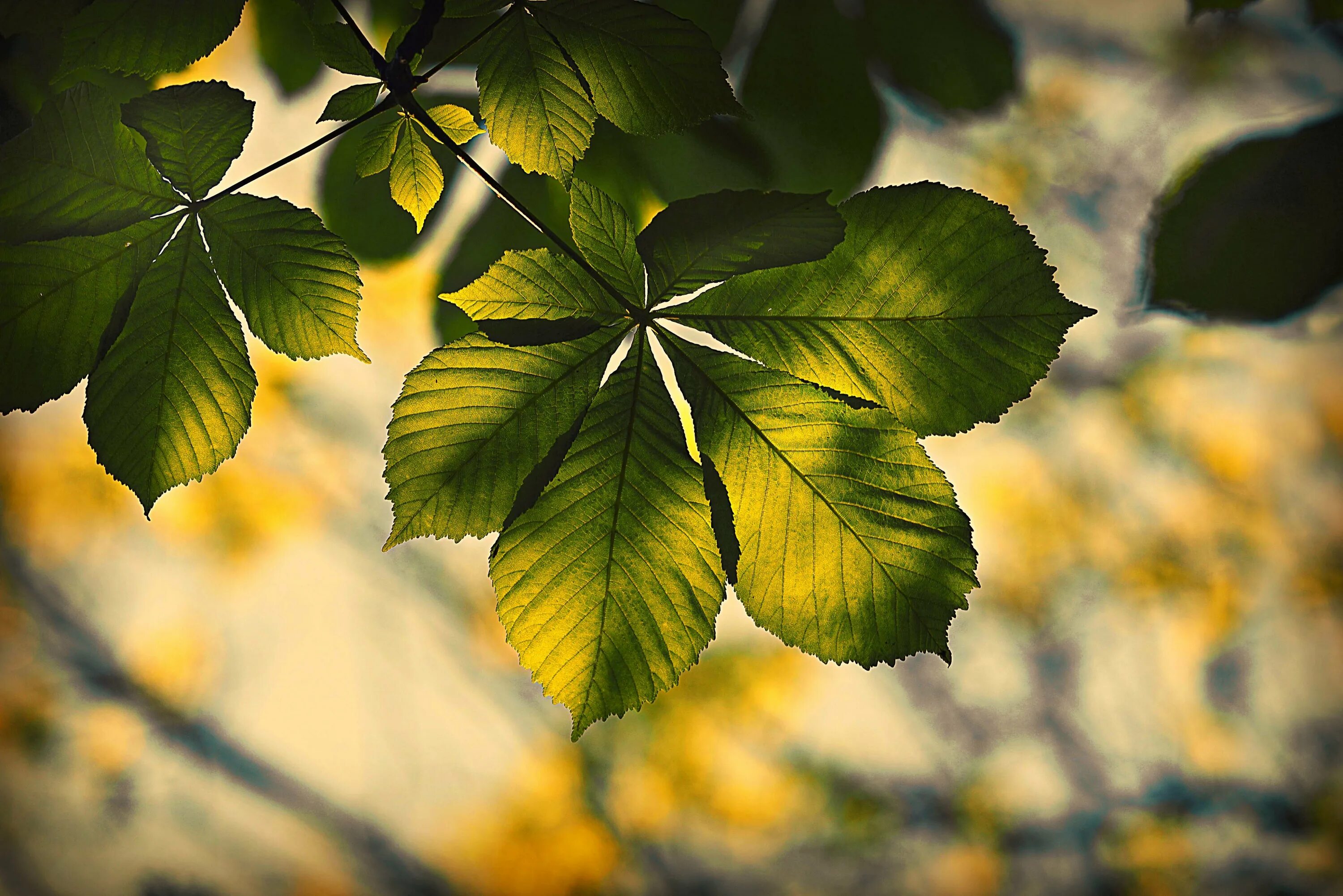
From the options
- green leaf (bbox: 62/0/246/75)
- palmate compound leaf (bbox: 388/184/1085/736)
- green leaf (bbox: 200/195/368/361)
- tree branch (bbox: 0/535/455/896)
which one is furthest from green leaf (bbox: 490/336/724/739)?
tree branch (bbox: 0/535/455/896)

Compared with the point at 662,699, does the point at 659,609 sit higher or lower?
lower

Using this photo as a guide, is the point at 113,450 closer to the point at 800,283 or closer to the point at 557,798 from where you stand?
the point at 800,283

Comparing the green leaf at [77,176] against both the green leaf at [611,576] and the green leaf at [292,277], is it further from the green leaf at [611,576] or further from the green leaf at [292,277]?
the green leaf at [611,576]

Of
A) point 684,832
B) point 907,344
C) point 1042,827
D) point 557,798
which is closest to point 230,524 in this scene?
point 557,798

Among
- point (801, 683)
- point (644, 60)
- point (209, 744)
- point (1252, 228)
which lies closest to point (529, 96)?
point (644, 60)

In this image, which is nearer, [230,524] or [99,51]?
[99,51]

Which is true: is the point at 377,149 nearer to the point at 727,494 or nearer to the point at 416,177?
the point at 416,177
